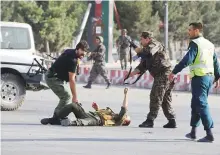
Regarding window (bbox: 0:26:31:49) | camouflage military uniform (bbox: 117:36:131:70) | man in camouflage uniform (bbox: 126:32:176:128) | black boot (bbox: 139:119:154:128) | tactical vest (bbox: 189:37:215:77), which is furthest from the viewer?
camouflage military uniform (bbox: 117:36:131:70)

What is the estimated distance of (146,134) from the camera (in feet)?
35.6

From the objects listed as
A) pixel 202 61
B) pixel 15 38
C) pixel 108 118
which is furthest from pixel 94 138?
pixel 15 38

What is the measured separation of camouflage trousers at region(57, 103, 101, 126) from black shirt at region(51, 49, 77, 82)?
1.70ft

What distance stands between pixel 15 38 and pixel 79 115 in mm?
4045

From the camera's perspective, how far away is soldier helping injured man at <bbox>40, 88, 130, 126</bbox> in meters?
11.6

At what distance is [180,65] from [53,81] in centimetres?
290

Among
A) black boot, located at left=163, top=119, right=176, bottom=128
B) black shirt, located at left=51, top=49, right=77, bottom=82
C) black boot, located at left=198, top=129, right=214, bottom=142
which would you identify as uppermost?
black shirt, located at left=51, top=49, right=77, bottom=82

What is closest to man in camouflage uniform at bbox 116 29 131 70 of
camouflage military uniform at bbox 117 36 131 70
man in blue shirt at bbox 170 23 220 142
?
camouflage military uniform at bbox 117 36 131 70

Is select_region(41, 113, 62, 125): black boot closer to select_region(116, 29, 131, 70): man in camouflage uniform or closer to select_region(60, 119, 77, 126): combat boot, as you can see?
select_region(60, 119, 77, 126): combat boot

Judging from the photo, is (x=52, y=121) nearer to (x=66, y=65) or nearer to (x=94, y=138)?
(x=66, y=65)

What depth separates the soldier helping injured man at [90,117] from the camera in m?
11.6

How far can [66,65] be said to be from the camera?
11539 mm

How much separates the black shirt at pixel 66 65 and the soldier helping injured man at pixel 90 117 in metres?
0.55

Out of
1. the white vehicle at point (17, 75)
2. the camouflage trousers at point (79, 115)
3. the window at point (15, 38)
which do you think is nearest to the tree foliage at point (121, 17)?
the window at point (15, 38)
